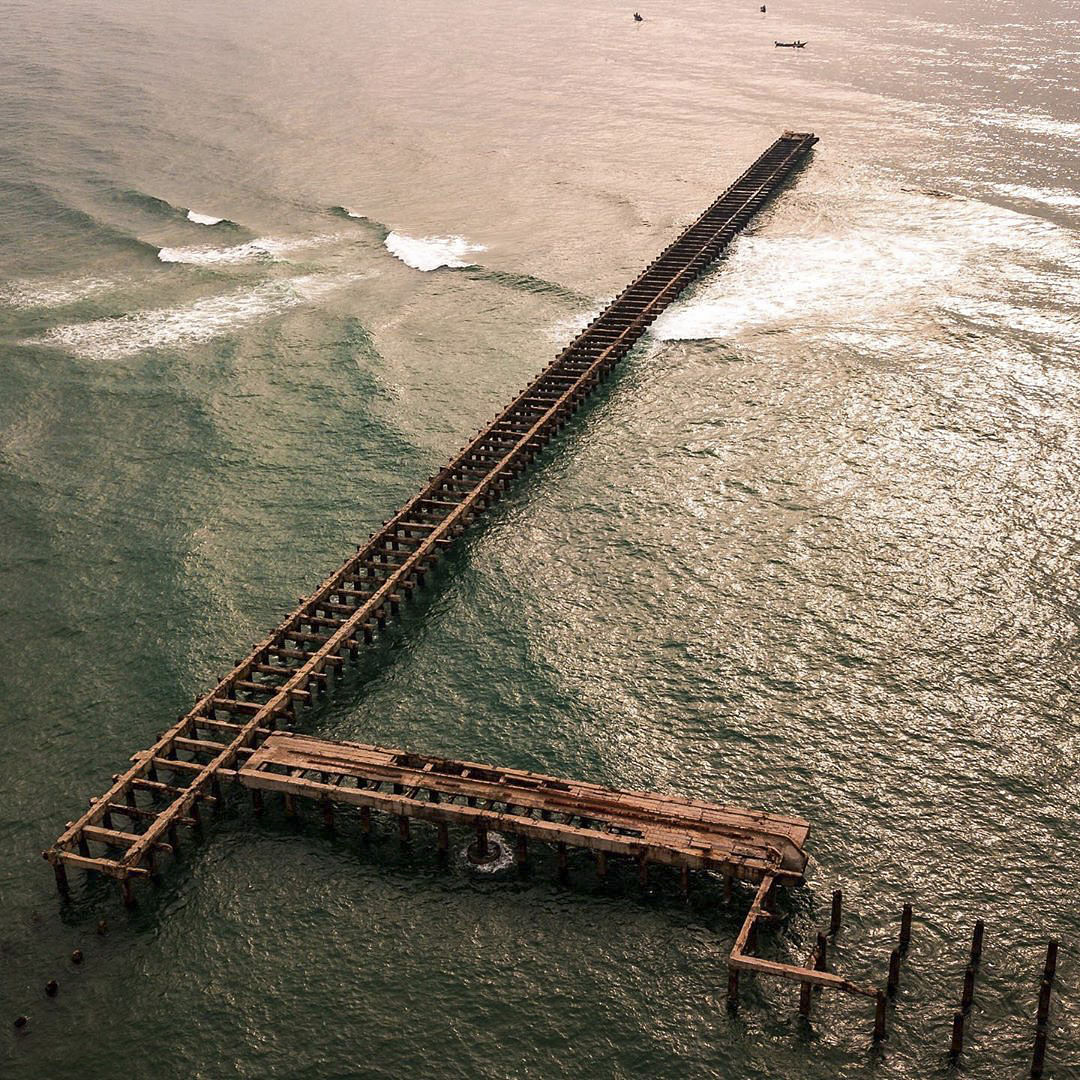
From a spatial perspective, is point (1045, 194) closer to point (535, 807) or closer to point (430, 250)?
point (430, 250)

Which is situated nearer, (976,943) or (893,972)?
(893,972)

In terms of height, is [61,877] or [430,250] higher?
[430,250]

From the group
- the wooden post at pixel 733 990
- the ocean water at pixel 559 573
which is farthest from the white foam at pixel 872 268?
the wooden post at pixel 733 990

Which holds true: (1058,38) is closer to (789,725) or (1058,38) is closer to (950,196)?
(950,196)

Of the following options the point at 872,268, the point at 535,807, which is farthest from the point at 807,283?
the point at 535,807

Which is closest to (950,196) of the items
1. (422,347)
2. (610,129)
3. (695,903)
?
(610,129)

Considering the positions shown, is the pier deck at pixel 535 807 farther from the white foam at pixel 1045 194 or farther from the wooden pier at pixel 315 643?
the white foam at pixel 1045 194
